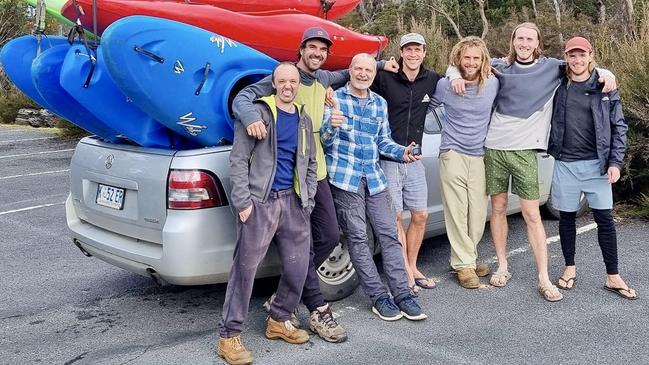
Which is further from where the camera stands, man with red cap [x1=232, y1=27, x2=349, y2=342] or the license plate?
the license plate

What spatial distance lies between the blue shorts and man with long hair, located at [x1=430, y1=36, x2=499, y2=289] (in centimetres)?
54

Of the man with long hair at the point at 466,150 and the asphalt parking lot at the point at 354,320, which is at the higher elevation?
the man with long hair at the point at 466,150

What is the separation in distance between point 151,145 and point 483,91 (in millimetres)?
2257

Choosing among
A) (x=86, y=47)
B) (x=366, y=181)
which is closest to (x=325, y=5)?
(x=366, y=181)

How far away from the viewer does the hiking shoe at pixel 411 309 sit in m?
4.21

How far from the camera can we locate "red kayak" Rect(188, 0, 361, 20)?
4.80 meters

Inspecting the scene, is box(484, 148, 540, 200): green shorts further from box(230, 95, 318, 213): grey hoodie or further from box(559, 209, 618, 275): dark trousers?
box(230, 95, 318, 213): grey hoodie

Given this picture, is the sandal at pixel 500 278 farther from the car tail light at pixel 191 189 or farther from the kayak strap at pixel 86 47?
the kayak strap at pixel 86 47

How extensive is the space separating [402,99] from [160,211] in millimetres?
1733

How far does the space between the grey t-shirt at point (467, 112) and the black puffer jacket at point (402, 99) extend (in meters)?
0.22

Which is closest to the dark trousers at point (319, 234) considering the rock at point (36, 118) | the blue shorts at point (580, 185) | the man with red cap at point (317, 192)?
the man with red cap at point (317, 192)

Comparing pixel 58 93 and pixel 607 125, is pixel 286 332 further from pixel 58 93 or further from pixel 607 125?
pixel 607 125

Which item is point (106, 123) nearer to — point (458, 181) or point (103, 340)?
point (103, 340)

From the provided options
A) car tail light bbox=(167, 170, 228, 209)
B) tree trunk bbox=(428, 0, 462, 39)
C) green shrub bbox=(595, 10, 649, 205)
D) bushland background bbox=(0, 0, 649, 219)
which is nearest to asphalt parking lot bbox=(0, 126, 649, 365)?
car tail light bbox=(167, 170, 228, 209)
